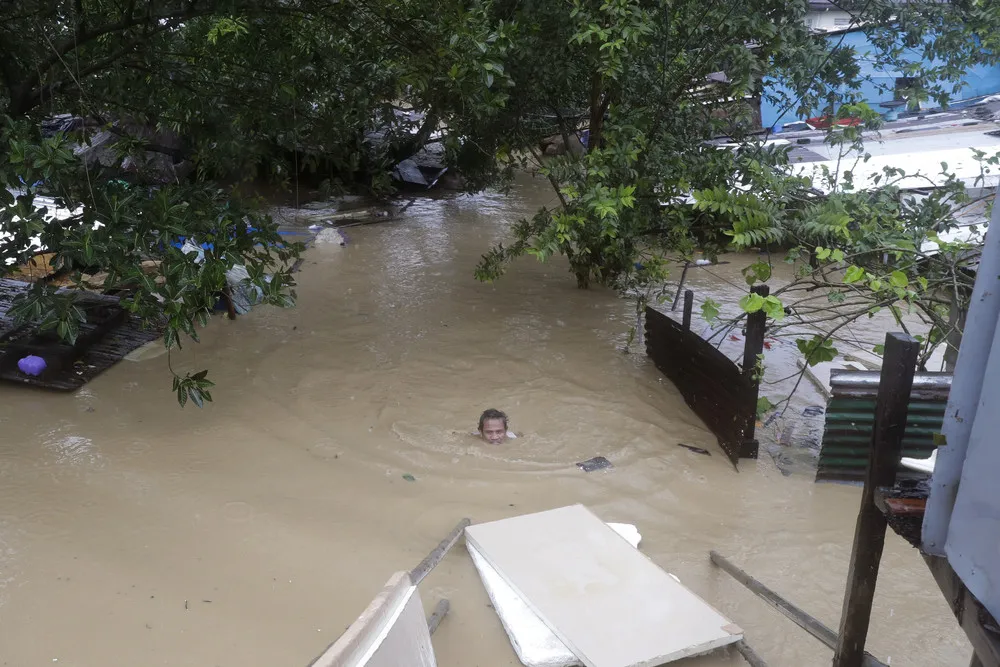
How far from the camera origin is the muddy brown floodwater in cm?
354

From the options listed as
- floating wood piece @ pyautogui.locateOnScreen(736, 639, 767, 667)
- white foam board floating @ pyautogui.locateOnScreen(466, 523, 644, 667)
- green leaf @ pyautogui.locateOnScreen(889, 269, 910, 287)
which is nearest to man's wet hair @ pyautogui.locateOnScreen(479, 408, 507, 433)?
white foam board floating @ pyautogui.locateOnScreen(466, 523, 644, 667)

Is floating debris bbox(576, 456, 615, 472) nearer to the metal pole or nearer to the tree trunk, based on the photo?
the tree trunk

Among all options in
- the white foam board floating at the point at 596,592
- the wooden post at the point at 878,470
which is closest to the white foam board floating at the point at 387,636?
the white foam board floating at the point at 596,592

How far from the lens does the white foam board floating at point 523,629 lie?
3.17m

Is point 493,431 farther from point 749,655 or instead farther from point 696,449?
point 749,655

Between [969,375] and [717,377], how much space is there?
12.4 feet

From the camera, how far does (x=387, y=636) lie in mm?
1911

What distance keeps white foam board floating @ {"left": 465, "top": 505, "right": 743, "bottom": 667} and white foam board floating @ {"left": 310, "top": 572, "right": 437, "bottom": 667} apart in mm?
1060

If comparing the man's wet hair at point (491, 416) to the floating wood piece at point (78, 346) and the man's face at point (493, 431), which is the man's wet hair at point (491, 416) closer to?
the man's face at point (493, 431)

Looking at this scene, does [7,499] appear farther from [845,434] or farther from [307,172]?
[307,172]

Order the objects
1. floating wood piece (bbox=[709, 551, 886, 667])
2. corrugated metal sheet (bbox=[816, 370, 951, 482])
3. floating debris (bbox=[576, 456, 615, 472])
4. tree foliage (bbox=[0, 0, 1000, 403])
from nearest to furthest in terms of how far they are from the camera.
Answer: floating wood piece (bbox=[709, 551, 886, 667]) < corrugated metal sheet (bbox=[816, 370, 951, 482]) < tree foliage (bbox=[0, 0, 1000, 403]) < floating debris (bbox=[576, 456, 615, 472])

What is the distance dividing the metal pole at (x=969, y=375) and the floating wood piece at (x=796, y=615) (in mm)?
1182

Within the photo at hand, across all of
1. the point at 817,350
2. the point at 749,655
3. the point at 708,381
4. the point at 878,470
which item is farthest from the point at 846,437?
the point at 878,470

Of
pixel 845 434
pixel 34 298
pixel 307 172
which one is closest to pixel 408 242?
pixel 307 172
